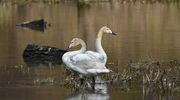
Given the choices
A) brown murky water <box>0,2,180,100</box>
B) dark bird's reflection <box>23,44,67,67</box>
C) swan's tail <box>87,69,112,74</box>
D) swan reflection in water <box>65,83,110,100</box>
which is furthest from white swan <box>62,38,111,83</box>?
dark bird's reflection <box>23,44,67,67</box>

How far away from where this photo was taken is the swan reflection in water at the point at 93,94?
1335 cm

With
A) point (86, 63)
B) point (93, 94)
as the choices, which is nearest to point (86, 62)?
point (86, 63)

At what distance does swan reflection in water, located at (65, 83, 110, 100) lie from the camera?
13.4m

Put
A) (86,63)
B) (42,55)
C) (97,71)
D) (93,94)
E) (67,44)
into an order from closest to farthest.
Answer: (93,94), (97,71), (86,63), (42,55), (67,44)

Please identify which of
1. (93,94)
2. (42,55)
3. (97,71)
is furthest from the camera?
(42,55)

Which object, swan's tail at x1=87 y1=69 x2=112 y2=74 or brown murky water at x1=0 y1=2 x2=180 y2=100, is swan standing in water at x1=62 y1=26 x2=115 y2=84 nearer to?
swan's tail at x1=87 y1=69 x2=112 y2=74

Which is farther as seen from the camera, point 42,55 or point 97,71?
point 42,55

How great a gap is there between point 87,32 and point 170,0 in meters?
36.0

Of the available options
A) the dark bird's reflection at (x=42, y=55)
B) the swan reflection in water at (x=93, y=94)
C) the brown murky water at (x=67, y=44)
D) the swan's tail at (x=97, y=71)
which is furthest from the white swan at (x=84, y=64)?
the dark bird's reflection at (x=42, y=55)

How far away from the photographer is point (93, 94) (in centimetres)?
1384

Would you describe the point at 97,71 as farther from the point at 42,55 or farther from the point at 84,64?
the point at 42,55

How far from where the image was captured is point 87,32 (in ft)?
112

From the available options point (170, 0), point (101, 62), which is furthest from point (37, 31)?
point (170, 0)

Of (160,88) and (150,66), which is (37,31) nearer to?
(150,66)
